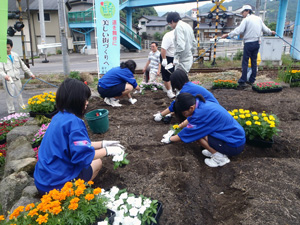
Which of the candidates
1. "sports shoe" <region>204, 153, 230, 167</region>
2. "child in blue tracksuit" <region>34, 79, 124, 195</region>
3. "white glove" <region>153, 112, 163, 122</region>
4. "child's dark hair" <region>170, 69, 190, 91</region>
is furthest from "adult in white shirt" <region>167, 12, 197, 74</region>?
"child in blue tracksuit" <region>34, 79, 124, 195</region>

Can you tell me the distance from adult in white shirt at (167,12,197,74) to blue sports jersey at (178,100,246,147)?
8.78ft

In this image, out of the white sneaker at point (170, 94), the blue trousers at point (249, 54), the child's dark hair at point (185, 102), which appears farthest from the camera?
the blue trousers at point (249, 54)

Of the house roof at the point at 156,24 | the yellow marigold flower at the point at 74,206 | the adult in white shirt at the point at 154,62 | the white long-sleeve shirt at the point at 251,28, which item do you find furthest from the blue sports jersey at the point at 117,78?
the house roof at the point at 156,24

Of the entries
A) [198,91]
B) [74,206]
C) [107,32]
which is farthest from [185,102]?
[107,32]

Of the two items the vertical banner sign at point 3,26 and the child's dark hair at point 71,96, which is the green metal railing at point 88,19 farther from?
the child's dark hair at point 71,96

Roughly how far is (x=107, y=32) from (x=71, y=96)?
5.33m

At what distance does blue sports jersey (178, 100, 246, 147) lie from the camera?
273 centimetres

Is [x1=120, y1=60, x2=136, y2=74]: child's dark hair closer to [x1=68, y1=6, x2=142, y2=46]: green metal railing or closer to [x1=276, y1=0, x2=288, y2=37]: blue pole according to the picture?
[x1=276, y1=0, x2=288, y2=37]: blue pole

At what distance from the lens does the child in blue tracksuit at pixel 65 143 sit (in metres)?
1.92

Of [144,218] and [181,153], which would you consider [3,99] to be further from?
[144,218]

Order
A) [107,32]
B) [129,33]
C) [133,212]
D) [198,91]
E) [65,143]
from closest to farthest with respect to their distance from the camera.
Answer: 1. [133,212]
2. [65,143]
3. [198,91]
4. [107,32]
5. [129,33]

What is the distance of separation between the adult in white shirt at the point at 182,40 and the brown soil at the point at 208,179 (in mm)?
1951

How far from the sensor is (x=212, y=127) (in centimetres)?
277

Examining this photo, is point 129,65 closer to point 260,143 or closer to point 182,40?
point 182,40
